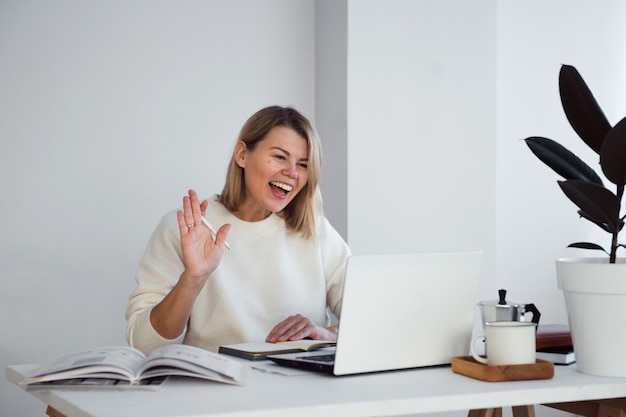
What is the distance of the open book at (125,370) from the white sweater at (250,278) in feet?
2.73

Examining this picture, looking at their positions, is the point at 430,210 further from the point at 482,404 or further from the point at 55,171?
the point at 482,404

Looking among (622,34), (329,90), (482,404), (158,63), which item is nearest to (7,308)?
(158,63)

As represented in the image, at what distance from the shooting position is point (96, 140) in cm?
320

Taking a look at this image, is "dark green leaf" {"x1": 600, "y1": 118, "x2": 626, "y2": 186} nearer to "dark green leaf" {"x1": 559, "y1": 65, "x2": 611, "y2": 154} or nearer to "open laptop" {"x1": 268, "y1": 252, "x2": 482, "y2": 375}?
"dark green leaf" {"x1": 559, "y1": 65, "x2": 611, "y2": 154}

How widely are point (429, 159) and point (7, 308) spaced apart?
6.09 feet

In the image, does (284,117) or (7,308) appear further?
(7,308)

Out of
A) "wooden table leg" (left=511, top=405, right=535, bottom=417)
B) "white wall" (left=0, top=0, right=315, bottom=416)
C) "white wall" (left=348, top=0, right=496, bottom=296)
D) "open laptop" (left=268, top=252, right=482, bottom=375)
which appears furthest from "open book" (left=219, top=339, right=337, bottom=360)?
"white wall" (left=348, top=0, right=496, bottom=296)

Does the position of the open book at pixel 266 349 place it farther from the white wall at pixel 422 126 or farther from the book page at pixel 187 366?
the white wall at pixel 422 126

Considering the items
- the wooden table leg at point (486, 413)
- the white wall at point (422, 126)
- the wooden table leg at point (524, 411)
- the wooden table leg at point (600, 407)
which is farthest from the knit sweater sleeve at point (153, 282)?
the white wall at point (422, 126)

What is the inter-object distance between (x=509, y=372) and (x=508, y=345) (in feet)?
0.19

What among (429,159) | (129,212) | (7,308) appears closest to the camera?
(7,308)

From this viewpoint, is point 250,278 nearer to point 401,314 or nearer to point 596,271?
point 401,314

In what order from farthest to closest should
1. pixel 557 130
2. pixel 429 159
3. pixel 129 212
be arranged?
pixel 557 130 → pixel 429 159 → pixel 129 212

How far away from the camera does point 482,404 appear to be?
138 cm
